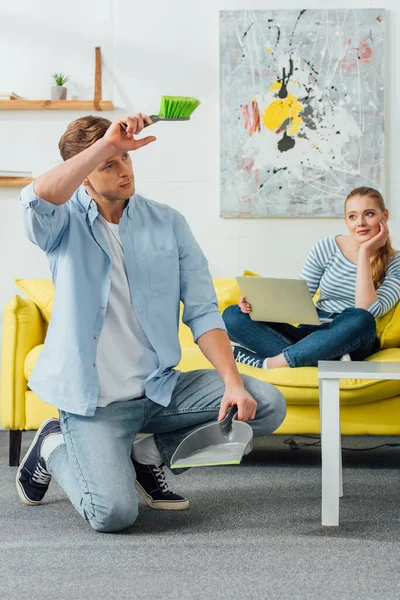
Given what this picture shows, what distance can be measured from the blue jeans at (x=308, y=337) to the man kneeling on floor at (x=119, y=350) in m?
0.68

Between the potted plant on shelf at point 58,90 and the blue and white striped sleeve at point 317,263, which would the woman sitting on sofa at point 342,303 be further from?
the potted plant on shelf at point 58,90

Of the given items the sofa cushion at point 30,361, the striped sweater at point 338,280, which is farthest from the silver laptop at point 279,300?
the sofa cushion at point 30,361

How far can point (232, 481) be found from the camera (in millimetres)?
2617

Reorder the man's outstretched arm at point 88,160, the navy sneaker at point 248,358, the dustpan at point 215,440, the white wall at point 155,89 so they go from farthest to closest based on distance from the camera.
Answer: the white wall at point 155,89, the navy sneaker at point 248,358, the dustpan at point 215,440, the man's outstretched arm at point 88,160

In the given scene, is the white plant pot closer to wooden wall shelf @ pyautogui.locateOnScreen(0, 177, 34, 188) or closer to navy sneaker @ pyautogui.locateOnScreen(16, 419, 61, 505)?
wooden wall shelf @ pyautogui.locateOnScreen(0, 177, 34, 188)

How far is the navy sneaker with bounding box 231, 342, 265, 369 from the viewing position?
2.93 meters

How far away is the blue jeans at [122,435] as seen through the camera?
1.97m

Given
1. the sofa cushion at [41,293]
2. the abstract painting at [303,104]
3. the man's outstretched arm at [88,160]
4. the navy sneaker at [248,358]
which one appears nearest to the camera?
the man's outstretched arm at [88,160]

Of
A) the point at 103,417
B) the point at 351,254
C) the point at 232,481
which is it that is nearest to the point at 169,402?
the point at 103,417

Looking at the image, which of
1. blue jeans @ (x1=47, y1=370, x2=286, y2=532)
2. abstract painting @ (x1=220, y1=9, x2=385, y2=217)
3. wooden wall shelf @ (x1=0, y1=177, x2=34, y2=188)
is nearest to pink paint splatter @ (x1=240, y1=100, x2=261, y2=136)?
abstract painting @ (x1=220, y1=9, x2=385, y2=217)

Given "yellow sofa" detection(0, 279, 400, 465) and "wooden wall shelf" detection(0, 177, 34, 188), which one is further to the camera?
"wooden wall shelf" detection(0, 177, 34, 188)

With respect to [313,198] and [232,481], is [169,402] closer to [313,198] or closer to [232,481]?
[232,481]

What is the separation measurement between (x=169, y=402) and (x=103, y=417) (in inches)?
7.1

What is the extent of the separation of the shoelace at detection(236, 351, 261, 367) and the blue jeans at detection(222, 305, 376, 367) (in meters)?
0.03
